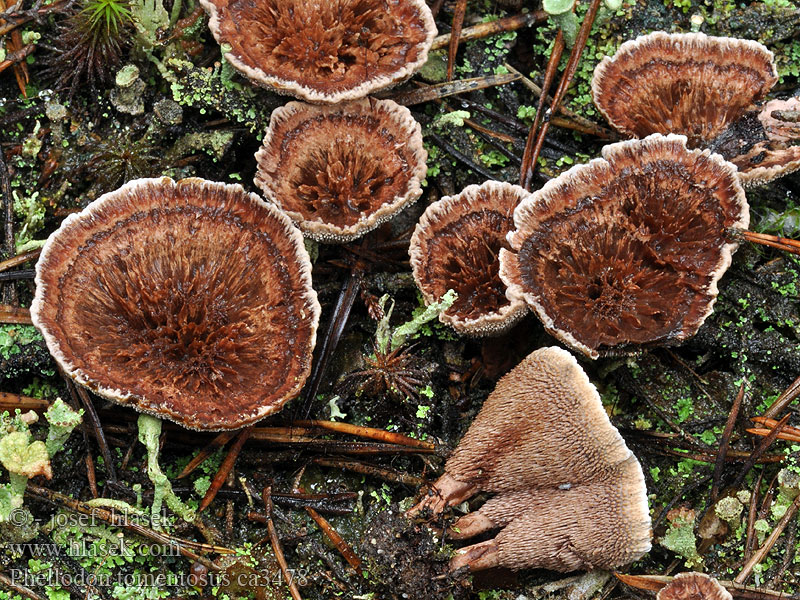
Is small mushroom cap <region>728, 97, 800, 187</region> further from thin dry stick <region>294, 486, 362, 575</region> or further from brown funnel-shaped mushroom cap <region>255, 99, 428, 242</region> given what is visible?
thin dry stick <region>294, 486, 362, 575</region>

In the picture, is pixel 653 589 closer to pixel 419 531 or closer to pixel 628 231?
pixel 419 531

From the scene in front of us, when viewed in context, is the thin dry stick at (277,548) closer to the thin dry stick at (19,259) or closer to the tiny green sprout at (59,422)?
the tiny green sprout at (59,422)

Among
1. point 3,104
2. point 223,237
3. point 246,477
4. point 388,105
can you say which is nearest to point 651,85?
point 388,105

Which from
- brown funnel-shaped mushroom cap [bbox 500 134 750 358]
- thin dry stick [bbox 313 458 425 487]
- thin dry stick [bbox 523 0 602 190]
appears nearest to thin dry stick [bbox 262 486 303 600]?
thin dry stick [bbox 313 458 425 487]

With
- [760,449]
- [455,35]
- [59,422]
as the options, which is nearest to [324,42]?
[455,35]

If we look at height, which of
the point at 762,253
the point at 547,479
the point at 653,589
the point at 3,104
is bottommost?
the point at 653,589
